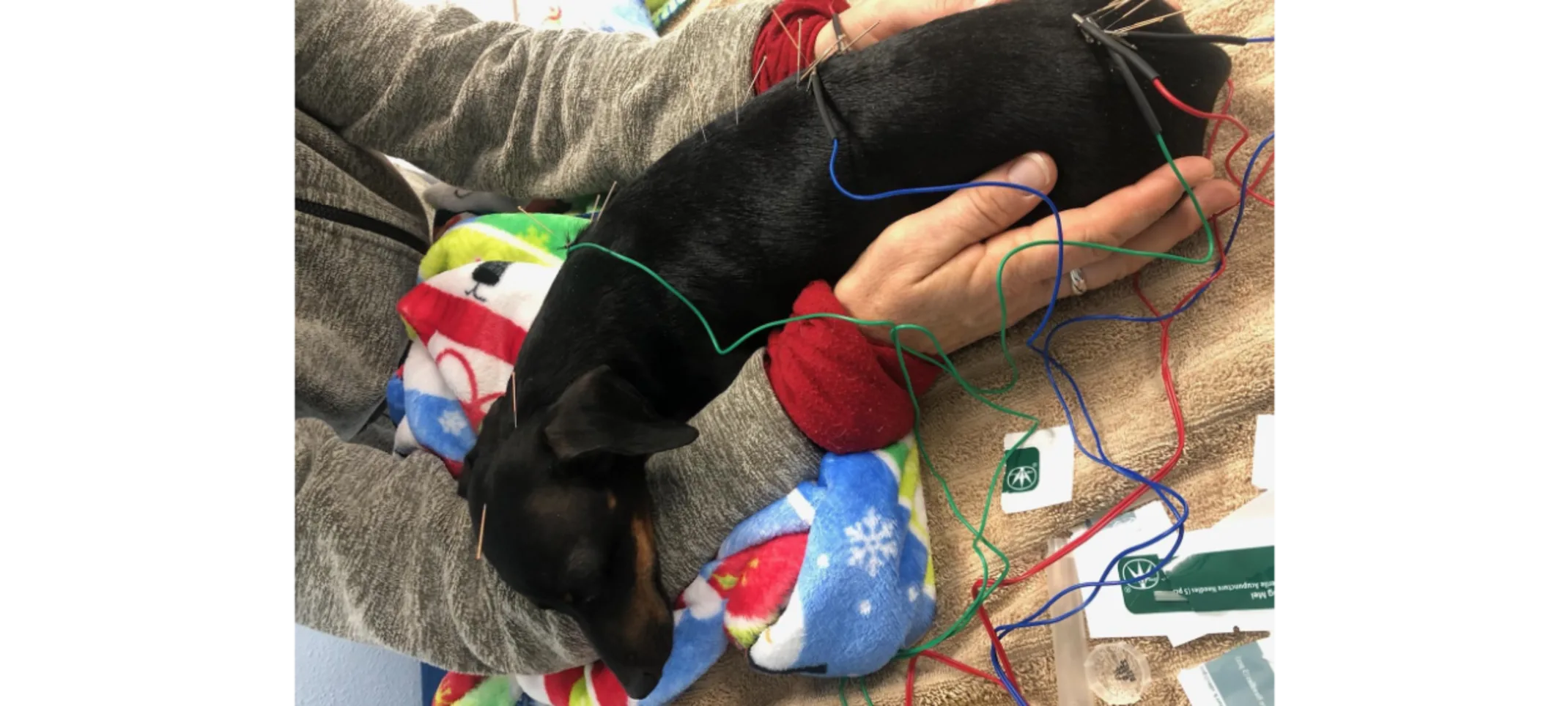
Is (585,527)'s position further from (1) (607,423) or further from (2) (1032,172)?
(2) (1032,172)

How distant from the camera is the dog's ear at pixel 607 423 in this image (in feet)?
3.03

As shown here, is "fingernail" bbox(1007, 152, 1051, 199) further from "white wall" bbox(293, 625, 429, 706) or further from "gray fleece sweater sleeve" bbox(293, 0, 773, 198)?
"white wall" bbox(293, 625, 429, 706)

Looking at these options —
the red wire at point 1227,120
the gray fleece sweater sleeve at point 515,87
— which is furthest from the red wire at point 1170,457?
the gray fleece sweater sleeve at point 515,87

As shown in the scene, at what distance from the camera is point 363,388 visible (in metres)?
1.29

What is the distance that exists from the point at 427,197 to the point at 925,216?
1.15 meters

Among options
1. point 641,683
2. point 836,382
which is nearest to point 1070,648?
point 836,382

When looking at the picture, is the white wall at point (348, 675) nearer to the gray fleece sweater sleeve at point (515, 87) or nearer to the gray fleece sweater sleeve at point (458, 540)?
the gray fleece sweater sleeve at point (458, 540)

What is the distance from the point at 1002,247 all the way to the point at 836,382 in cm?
27

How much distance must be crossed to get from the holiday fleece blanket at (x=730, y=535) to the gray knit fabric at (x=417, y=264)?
0.18 ft

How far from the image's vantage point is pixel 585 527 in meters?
1.01

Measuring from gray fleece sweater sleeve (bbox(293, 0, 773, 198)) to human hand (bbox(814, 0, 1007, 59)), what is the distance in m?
0.12

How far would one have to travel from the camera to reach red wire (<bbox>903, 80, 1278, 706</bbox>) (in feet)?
2.98

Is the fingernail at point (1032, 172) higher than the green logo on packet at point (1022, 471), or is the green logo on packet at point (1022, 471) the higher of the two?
the fingernail at point (1032, 172)

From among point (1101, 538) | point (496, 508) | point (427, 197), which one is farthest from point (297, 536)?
point (1101, 538)
